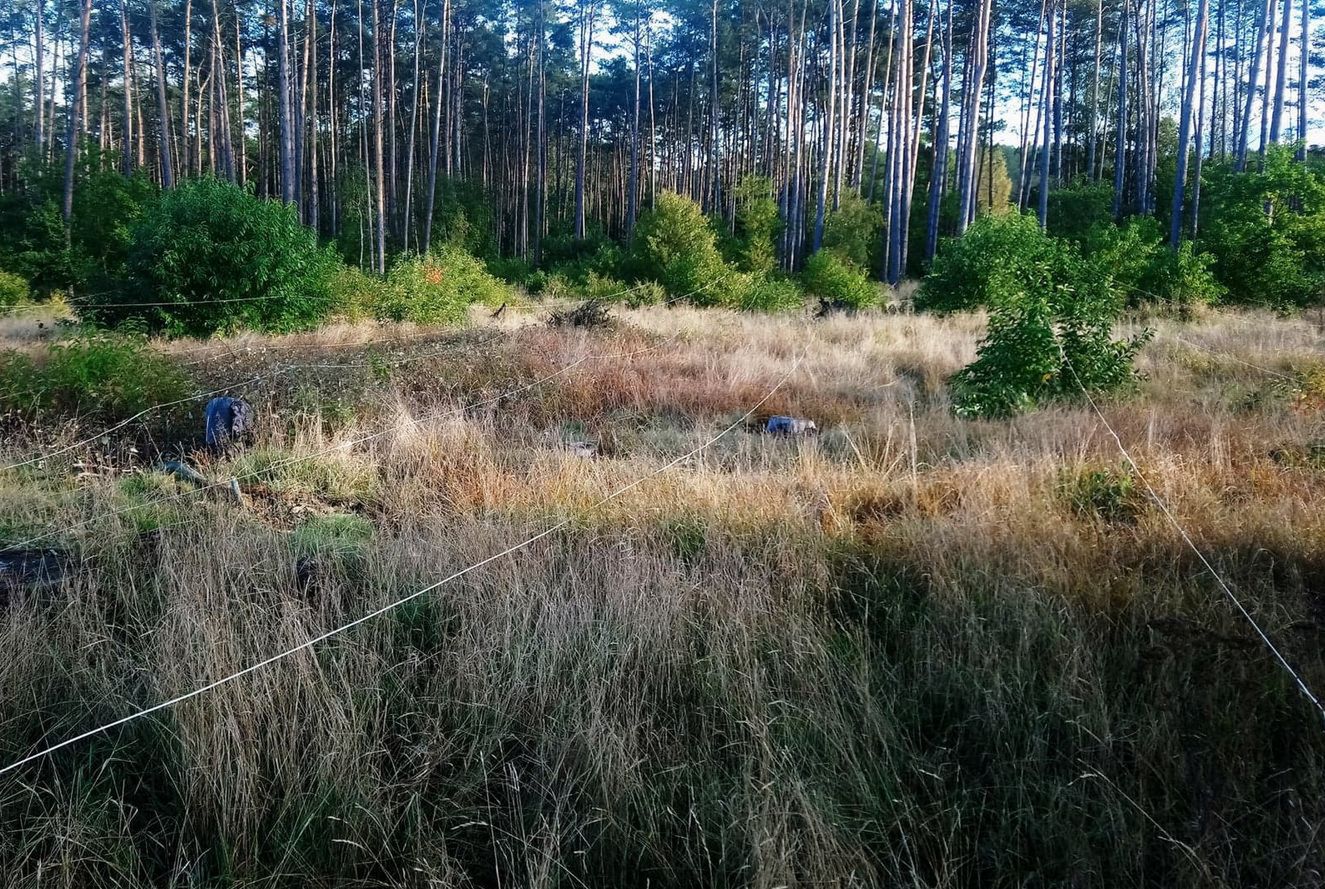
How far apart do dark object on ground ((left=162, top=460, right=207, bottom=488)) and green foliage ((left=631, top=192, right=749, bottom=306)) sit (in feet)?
53.7

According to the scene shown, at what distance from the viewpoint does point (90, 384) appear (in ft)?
23.6

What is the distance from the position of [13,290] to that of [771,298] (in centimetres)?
1865

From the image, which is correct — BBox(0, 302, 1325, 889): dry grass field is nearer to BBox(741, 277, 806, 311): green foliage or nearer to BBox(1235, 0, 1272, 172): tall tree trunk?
BBox(741, 277, 806, 311): green foliage

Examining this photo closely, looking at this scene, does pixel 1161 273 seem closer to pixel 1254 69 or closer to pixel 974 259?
pixel 974 259

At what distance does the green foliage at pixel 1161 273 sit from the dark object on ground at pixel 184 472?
1499 cm

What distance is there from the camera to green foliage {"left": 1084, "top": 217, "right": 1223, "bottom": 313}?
49.9ft

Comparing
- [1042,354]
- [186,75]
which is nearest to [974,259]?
[1042,354]

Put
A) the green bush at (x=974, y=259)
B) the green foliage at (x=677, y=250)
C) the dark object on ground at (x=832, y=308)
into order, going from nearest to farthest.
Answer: the green bush at (x=974, y=259) < the dark object on ground at (x=832, y=308) < the green foliage at (x=677, y=250)

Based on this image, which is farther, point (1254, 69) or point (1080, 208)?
point (1080, 208)

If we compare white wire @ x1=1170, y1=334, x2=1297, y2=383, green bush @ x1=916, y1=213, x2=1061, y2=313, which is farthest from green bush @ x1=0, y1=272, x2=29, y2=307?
white wire @ x1=1170, y1=334, x2=1297, y2=383

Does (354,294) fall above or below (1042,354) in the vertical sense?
above

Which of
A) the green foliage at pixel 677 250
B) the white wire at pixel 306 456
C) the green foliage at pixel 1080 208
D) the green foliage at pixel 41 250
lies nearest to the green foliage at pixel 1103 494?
the white wire at pixel 306 456

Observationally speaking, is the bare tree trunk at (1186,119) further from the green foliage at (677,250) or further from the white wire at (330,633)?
the white wire at (330,633)

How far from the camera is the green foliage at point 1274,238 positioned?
599 inches
